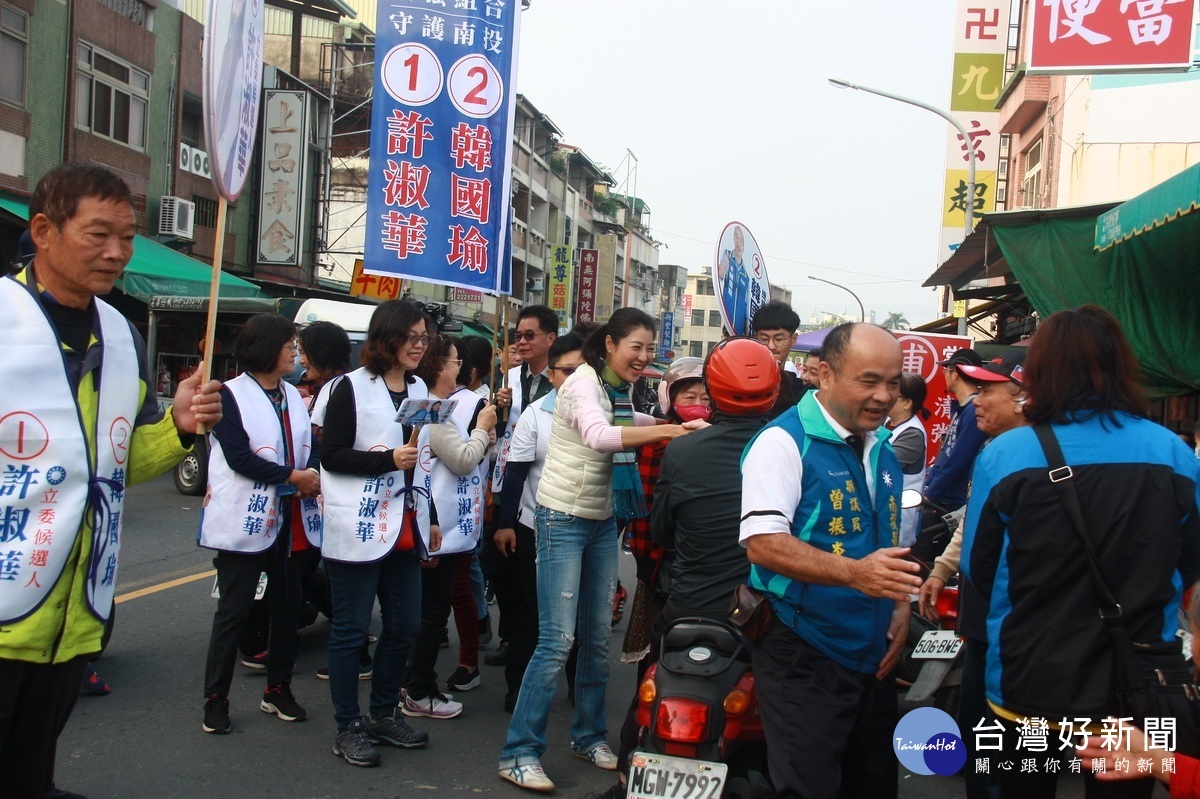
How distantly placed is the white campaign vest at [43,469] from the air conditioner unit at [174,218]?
734 inches

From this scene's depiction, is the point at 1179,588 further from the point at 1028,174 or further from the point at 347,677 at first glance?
the point at 1028,174

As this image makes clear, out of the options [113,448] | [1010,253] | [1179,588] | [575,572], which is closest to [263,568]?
[575,572]

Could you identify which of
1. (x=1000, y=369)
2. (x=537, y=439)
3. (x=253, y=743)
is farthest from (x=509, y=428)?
(x=1000, y=369)

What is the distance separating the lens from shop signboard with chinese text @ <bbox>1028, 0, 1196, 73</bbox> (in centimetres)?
920

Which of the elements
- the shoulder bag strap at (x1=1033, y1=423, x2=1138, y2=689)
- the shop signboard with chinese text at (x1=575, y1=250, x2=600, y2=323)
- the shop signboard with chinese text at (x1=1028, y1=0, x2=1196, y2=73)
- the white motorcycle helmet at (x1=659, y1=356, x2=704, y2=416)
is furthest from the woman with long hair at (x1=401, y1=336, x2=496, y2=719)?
the shop signboard with chinese text at (x1=575, y1=250, x2=600, y2=323)

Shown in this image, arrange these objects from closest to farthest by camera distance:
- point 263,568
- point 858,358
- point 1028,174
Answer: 1. point 858,358
2. point 263,568
3. point 1028,174

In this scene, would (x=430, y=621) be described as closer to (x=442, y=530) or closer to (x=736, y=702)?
(x=442, y=530)

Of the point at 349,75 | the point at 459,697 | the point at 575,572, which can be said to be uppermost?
the point at 349,75

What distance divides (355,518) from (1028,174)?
660 inches

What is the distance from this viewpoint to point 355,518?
4.33 m

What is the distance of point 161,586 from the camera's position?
7543 millimetres

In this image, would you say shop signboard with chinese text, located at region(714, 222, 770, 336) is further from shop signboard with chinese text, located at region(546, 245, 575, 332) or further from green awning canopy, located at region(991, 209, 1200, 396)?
shop signboard with chinese text, located at region(546, 245, 575, 332)

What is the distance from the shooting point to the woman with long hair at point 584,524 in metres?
4.24

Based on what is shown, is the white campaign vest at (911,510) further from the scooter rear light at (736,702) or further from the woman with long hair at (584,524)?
the scooter rear light at (736,702)
